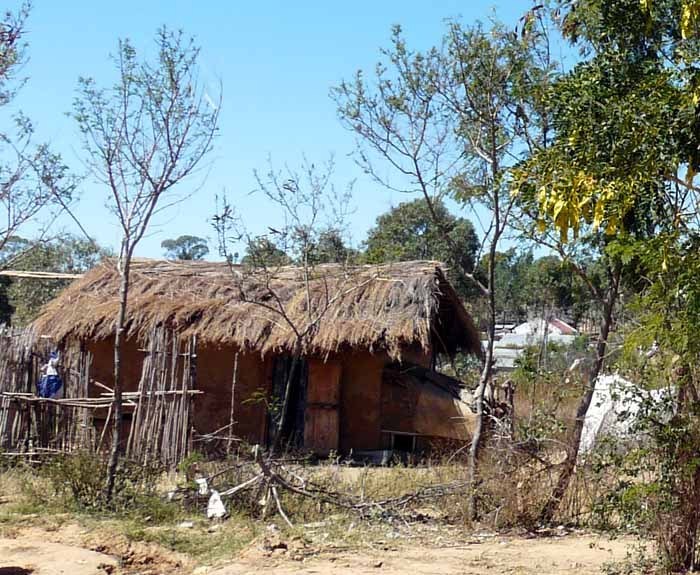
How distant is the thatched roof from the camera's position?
12.3m

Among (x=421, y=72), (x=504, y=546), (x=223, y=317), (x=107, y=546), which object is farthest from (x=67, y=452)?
(x=421, y=72)

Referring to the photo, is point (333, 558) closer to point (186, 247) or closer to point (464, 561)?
point (464, 561)

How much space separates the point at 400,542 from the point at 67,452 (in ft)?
12.5

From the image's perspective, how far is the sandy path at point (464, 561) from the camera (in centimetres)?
662

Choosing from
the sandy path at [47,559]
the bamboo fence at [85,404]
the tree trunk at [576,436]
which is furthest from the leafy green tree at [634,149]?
the bamboo fence at [85,404]

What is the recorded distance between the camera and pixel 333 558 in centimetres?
700

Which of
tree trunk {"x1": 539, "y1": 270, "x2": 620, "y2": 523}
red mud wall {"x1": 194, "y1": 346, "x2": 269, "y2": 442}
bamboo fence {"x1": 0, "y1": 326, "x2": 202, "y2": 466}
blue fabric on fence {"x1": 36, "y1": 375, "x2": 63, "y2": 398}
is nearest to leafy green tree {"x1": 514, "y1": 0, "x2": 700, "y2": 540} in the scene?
tree trunk {"x1": 539, "y1": 270, "x2": 620, "y2": 523}

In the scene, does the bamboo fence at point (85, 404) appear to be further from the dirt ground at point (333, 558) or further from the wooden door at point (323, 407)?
the wooden door at point (323, 407)

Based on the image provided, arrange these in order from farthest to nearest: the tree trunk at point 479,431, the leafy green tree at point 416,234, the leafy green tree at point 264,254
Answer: the leafy green tree at point 416,234 → the leafy green tree at point 264,254 → the tree trunk at point 479,431

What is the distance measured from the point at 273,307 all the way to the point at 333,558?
6.24m

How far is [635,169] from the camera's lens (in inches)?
210

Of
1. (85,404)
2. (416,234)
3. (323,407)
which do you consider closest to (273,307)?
(323,407)

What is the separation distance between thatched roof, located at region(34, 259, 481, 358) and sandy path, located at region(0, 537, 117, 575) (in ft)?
16.0

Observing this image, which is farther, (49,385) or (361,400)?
(361,400)
